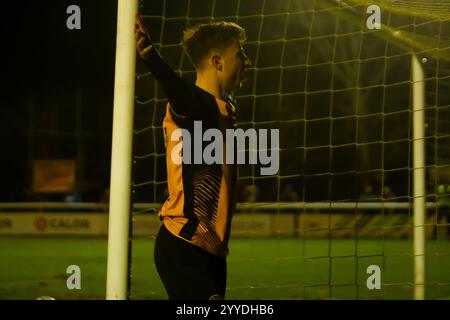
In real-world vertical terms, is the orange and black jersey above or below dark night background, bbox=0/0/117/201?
below

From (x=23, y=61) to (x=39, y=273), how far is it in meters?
9.87

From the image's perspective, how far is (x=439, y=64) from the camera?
15.8 ft

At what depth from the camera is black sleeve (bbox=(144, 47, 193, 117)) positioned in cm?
299

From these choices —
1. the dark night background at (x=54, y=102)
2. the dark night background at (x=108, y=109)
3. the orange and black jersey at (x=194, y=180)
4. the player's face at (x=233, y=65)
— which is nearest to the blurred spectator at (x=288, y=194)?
the dark night background at (x=108, y=109)

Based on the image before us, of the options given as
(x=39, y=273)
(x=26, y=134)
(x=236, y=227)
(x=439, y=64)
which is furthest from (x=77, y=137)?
(x=439, y=64)

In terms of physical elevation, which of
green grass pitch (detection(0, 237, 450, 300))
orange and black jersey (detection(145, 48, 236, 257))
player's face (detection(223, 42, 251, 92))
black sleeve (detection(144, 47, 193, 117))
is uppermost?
player's face (detection(223, 42, 251, 92))

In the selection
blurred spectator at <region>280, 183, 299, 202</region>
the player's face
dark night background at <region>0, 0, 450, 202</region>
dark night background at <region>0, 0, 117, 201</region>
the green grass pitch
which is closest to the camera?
the player's face

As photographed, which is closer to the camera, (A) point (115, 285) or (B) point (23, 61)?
(A) point (115, 285)

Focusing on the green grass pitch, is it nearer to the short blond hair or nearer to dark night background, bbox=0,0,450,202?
dark night background, bbox=0,0,450,202

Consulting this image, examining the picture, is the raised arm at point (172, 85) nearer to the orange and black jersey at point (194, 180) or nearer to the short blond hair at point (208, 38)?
the orange and black jersey at point (194, 180)

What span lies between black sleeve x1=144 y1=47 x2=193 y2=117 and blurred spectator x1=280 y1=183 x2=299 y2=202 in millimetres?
7973

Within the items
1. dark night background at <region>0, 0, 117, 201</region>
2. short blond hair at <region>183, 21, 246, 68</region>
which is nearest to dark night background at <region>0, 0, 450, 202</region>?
dark night background at <region>0, 0, 117, 201</region>

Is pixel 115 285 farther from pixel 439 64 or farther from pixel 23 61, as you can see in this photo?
pixel 23 61

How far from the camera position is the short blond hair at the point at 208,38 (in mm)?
3180
